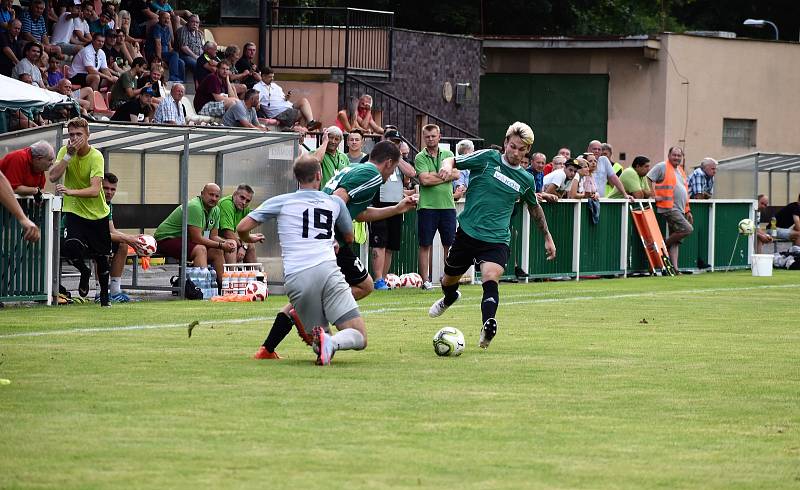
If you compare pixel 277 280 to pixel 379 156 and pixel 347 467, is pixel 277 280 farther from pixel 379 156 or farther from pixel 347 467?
pixel 347 467

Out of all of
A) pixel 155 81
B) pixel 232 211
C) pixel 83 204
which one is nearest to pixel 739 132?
pixel 155 81

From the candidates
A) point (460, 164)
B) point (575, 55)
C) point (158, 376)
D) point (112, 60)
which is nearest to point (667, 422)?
point (158, 376)

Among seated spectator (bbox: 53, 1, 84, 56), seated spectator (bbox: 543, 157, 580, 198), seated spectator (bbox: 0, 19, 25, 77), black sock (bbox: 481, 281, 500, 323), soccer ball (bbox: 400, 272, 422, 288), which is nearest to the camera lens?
black sock (bbox: 481, 281, 500, 323)

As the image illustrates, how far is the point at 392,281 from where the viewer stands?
20.8m

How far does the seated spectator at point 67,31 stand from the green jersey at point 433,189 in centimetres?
806

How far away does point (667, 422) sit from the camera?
896 cm

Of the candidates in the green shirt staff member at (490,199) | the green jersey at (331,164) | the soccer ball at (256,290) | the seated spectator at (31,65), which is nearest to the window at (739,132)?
the seated spectator at (31,65)

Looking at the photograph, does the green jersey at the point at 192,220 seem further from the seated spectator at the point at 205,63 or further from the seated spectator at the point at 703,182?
the seated spectator at the point at 703,182

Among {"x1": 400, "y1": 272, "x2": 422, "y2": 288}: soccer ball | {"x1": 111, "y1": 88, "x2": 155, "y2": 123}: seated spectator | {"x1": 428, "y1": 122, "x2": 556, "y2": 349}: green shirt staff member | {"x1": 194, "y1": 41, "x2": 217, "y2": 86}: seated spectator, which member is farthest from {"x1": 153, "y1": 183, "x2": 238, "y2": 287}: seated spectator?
{"x1": 194, "y1": 41, "x2": 217, "y2": 86}: seated spectator

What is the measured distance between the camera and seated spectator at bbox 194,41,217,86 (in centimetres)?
Answer: 2705

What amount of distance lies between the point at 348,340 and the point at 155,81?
14238 millimetres

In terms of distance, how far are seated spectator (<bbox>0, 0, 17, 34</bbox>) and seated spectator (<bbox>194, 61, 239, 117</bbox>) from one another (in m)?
3.64

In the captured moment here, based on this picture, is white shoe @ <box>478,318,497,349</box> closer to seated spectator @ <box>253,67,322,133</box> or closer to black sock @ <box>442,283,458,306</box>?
black sock @ <box>442,283,458,306</box>

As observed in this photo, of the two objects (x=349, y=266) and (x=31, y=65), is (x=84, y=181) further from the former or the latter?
(x=31, y=65)
